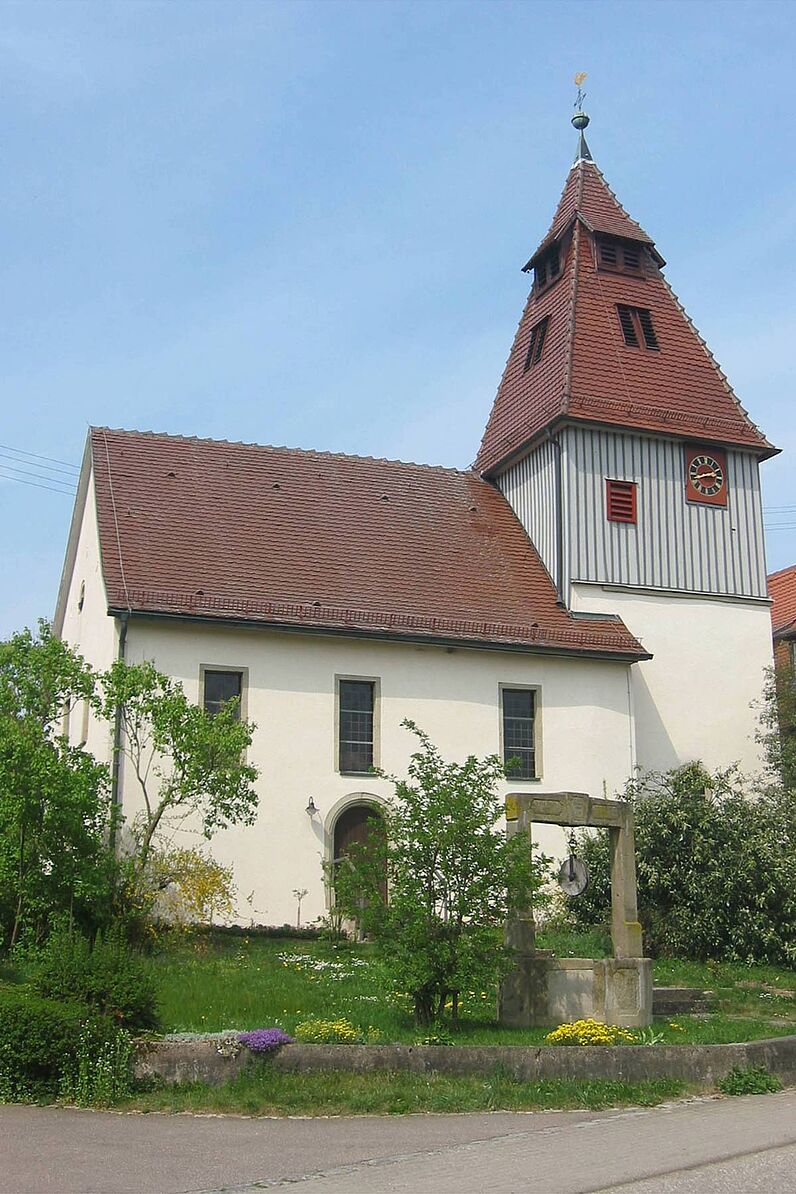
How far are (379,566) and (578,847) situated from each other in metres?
6.92

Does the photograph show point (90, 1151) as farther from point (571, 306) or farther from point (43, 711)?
point (571, 306)

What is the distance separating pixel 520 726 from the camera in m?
26.0

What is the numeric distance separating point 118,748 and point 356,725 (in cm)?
530

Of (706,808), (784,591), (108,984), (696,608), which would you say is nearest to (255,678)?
(706,808)

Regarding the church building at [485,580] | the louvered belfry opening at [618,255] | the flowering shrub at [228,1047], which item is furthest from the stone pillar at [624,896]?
the louvered belfry opening at [618,255]

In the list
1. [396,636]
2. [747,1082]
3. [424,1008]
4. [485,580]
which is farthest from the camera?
[485,580]

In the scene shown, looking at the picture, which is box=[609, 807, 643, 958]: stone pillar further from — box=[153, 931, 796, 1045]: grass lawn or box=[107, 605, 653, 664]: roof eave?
box=[107, 605, 653, 664]: roof eave

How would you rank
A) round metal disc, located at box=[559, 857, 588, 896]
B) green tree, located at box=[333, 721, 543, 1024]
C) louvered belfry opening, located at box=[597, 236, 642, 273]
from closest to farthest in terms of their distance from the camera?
green tree, located at box=[333, 721, 543, 1024]
round metal disc, located at box=[559, 857, 588, 896]
louvered belfry opening, located at box=[597, 236, 642, 273]

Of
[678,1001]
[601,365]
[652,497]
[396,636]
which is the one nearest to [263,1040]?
[678,1001]

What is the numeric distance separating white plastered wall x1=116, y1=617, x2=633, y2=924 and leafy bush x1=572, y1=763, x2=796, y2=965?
2.41 metres

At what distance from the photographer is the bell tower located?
28.0m

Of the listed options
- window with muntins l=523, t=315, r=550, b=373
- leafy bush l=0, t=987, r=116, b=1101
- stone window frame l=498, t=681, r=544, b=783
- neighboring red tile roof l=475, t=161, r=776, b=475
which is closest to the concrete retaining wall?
leafy bush l=0, t=987, r=116, b=1101

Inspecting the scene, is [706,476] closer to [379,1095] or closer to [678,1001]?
[678,1001]

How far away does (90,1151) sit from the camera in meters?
9.66
